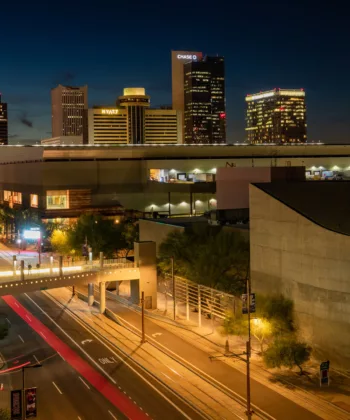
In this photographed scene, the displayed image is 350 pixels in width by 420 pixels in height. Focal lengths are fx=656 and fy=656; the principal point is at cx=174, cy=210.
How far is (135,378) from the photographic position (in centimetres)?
4281

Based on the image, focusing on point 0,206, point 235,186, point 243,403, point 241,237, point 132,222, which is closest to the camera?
point 243,403

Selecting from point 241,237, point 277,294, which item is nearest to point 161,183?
point 241,237

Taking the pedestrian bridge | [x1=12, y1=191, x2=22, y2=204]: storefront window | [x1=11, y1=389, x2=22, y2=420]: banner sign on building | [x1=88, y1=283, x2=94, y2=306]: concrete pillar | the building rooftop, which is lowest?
[x1=88, y1=283, x2=94, y2=306]: concrete pillar

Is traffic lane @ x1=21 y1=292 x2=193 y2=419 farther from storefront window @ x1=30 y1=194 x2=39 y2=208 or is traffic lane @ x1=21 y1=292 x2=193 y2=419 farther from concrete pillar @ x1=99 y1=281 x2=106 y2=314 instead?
storefront window @ x1=30 y1=194 x2=39 y2=208

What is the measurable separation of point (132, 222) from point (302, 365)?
5594 cm

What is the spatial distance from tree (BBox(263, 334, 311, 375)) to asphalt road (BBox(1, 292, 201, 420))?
7.83m

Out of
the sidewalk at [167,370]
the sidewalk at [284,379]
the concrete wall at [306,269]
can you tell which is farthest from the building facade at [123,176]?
the concrete wall at [306,269]

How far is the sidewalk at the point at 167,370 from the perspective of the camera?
124 ft

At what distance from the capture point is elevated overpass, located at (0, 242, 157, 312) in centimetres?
5497

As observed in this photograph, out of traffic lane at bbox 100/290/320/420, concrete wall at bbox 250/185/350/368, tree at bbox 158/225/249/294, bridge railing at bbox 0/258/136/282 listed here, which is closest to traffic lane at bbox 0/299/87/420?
bridge railing at bbox 0/258/136/282

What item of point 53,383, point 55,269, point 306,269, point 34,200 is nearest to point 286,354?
point 306,269

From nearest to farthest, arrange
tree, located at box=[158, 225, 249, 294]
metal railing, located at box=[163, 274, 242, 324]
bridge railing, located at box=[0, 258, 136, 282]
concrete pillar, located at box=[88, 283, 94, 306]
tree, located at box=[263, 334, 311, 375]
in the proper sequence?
tree, located at box=[263, 334, 311, 375] < metal railing, located at box=[163, 274, 242, 324] < bridge railing, located at box=[0, 258, 136, 282] < tree, located at box=[158, 225, 249, 294] < concrete pillar, located at box=[88, 283, 94, 306]

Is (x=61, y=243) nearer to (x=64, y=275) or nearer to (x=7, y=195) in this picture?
(x=64, y=275)

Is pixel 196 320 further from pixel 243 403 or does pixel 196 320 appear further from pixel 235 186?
pixel 235 186
